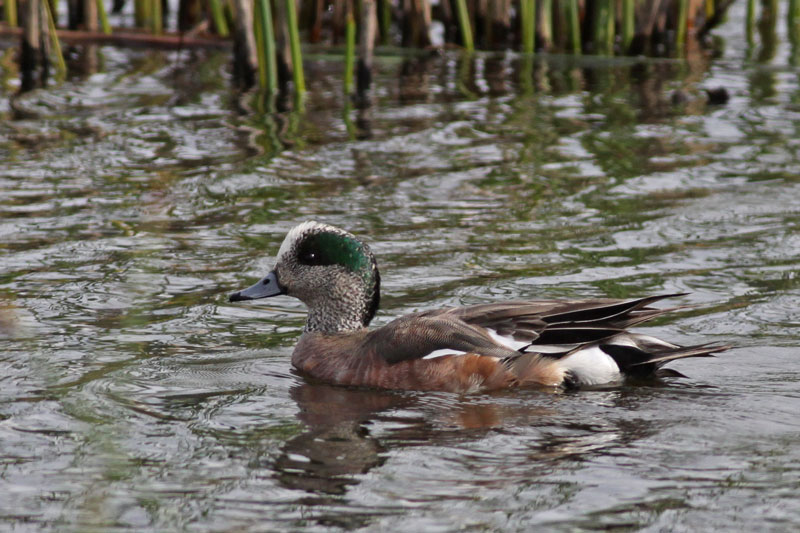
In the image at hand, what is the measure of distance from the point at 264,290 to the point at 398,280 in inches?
43.1

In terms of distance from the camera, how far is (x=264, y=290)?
6.13 metres

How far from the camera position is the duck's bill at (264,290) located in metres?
6.09

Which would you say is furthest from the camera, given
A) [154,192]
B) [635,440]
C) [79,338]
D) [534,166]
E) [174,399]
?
[534,166]

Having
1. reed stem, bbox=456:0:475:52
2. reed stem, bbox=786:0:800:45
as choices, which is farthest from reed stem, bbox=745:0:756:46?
reed stem, bbox=456:0:475:52

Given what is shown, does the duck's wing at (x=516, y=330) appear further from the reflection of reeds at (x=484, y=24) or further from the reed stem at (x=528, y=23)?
the reed stem at (x=528, y=23)

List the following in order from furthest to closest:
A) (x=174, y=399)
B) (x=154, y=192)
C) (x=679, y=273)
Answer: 1. (x=154, y=192)
2. (x=679, y=273)
3. (x=174, y=399)

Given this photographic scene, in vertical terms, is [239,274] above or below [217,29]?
below

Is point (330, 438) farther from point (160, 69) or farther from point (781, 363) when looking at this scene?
point (160, 69)

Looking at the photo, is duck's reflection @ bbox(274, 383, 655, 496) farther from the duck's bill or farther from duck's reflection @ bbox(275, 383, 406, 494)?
the duck's bill

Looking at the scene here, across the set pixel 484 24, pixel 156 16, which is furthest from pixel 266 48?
pixel 484 24

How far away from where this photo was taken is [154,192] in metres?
8.66

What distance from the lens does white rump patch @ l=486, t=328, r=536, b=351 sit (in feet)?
18.0

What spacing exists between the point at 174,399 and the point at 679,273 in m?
3.05

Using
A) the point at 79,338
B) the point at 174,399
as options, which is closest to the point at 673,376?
the point at 174,399
